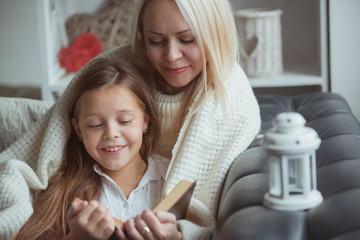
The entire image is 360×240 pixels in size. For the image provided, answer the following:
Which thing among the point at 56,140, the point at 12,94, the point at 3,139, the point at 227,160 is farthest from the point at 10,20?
the point at 227,160

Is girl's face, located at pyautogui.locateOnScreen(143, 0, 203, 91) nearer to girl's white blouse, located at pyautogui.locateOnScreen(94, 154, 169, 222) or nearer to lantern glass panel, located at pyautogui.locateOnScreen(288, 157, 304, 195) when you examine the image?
girl's white blouse, located at pyautogui.locateOnScreen(94, 154, 169, 222)

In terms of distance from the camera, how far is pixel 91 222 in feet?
3.62

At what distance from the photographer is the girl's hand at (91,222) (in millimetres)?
1093

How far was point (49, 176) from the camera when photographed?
4.91ft

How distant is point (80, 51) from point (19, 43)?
0.53 meters

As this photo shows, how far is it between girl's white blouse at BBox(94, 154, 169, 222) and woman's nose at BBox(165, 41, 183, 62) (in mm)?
278

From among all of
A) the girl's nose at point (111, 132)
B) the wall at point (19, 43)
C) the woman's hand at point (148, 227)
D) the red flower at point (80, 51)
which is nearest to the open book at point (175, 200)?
the woman's hand at point (148, 227)

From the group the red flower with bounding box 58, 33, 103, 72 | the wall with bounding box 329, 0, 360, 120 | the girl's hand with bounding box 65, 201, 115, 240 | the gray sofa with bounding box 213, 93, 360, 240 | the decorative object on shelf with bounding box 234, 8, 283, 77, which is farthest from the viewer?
the red flower with bounding box 58, 33, 103, 72

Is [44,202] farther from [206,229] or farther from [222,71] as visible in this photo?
[222,71]

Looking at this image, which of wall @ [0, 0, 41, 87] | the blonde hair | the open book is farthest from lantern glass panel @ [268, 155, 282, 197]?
wall @ [0, 0, 41, 87]

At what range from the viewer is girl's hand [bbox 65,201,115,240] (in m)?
1.09

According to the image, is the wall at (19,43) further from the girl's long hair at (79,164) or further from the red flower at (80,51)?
the girl's long hair at (79,164)

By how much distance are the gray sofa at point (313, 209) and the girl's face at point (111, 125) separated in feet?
0.86

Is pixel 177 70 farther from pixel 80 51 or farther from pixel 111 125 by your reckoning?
pixel 80 51
